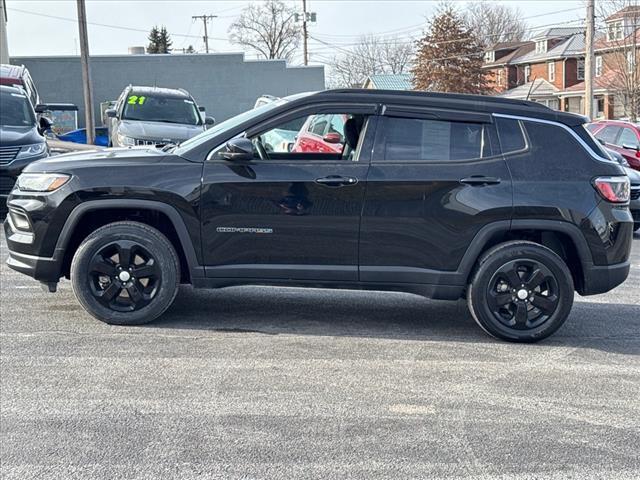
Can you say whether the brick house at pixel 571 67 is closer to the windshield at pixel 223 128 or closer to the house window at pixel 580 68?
the house window at pixel 580 68

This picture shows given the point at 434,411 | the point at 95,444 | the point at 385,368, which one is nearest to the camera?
the point at 95,444

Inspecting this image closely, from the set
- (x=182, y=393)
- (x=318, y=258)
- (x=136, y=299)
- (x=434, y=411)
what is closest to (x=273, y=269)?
(x=318, y=258)

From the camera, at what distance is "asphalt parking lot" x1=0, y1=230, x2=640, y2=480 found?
4055mm

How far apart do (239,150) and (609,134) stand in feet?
39.6

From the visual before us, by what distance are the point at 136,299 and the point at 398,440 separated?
109 inches

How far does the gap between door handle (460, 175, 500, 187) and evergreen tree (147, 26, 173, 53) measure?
73.5 meters

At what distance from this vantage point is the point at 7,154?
12.3 metres

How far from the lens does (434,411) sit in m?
4.72

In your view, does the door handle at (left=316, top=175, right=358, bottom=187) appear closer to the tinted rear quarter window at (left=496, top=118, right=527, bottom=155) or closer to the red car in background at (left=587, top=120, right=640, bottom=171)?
the tinted rear quarter window at (left=496, top=118, right=527, bottom=155)

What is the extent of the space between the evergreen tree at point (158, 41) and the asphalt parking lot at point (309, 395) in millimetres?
72256

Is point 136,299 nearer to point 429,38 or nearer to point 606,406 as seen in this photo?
point 606,406

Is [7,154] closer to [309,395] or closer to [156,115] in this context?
[156,115]

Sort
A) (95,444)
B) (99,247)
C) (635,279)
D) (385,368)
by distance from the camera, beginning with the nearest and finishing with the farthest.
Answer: (95,444)
(385,368)
(99,247)
(635,279)

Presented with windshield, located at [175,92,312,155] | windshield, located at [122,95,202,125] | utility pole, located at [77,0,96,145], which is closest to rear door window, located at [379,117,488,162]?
windshield, located at [175,92,312,155]
